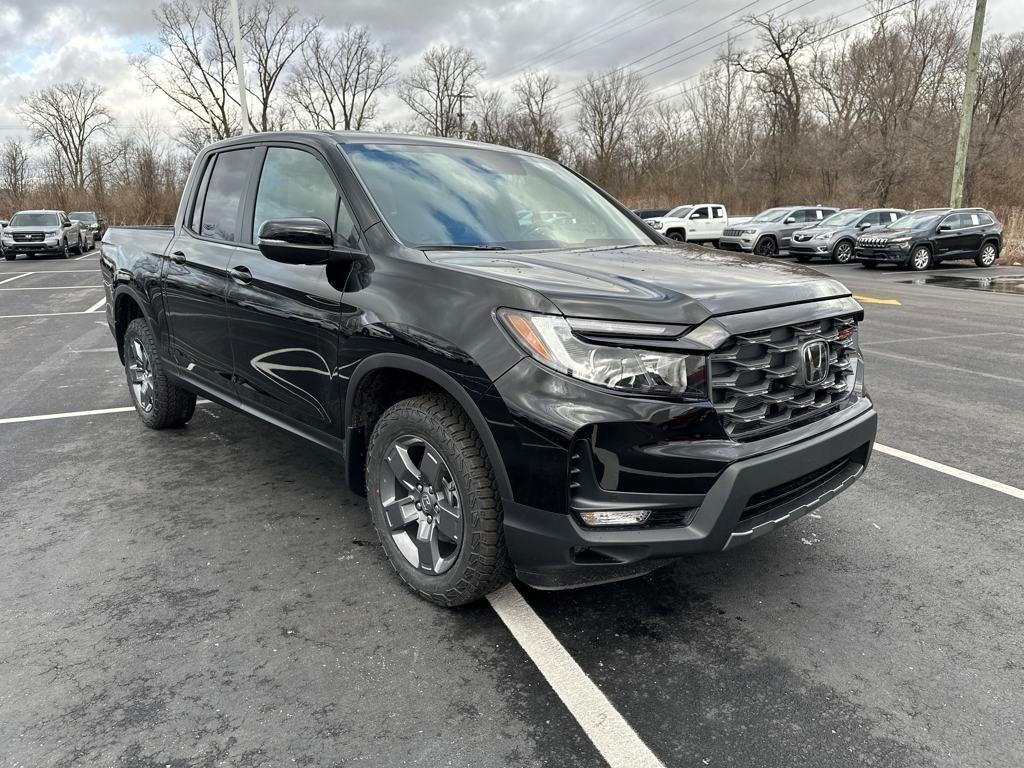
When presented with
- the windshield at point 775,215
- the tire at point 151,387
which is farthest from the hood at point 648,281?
the windshield at point 775,215

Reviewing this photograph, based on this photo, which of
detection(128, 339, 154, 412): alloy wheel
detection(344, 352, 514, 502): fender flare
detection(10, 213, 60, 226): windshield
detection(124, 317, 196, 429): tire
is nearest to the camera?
detection(344, 352, 514, 502): fender flare

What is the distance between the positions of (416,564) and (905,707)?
5.83 feet

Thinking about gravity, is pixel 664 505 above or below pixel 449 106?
below

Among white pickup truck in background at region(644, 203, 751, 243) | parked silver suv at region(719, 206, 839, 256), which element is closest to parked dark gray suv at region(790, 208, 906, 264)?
parked silver suv at region(719, 206, 839, 256)

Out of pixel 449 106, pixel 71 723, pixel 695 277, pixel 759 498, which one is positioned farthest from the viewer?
pixel 449 106

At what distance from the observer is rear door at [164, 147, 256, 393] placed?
399cm

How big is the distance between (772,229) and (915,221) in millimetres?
5228

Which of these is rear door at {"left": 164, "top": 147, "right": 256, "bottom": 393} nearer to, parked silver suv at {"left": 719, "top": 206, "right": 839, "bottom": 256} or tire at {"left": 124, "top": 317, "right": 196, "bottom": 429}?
tire at {"left": 124, "top": 317, "right": 196, "bottom": 429}

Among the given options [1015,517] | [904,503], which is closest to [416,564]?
[904,503]

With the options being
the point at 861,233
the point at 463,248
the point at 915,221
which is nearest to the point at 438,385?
the point at 463,248

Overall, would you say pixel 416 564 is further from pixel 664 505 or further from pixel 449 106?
pixel 449 106

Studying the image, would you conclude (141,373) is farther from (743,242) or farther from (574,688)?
(743,242)

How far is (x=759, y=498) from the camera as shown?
248cm

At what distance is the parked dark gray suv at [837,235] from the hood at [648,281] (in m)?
21.9
